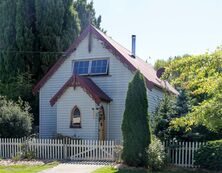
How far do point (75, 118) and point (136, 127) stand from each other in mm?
6833

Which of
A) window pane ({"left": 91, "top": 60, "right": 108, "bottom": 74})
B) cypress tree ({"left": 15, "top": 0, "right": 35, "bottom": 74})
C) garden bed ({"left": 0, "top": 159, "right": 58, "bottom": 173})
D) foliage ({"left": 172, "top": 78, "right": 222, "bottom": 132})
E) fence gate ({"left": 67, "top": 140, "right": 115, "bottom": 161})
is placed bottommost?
garden bed ({"left": 0, "top": 159, "right": 58, "bottom": 173})

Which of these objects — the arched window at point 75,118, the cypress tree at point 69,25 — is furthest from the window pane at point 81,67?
the cypress tree at point 69,25

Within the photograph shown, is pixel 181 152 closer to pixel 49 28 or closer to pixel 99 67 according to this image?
pixel 99 67

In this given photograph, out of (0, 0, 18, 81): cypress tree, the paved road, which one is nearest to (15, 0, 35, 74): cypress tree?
(0, 0, 18, 81): cypress tree

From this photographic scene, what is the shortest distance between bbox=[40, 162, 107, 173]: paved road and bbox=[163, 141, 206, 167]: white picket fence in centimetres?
307

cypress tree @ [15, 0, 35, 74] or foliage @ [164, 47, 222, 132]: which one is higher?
cypress tree @ [15, 0, 35, 74]

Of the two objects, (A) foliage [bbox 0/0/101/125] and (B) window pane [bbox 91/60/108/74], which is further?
(A) foliage [bbox 0/0/101/125]

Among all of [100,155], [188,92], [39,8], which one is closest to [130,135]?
[100,155]

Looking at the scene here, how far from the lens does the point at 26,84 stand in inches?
1168

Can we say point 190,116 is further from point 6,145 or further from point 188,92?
point 6,145

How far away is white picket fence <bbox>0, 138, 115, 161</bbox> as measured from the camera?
17328 millimetres

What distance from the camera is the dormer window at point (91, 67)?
22.8 meters

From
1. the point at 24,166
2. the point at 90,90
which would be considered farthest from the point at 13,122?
the point at 24,166

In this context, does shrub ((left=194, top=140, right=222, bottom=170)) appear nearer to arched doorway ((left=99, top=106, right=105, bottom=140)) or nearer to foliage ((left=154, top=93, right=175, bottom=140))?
foliage ((left=154, top=93, right=175, bottom=140))
